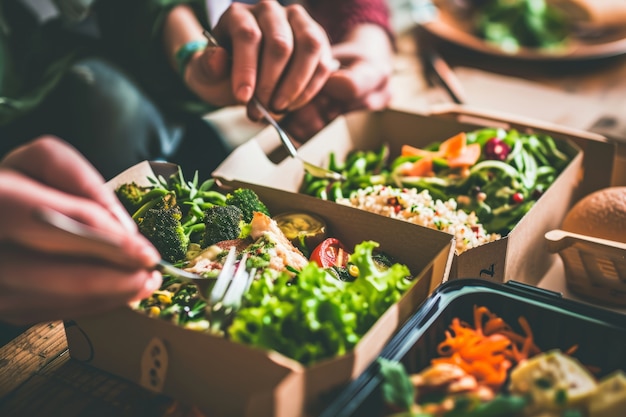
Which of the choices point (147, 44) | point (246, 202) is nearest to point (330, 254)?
point (246, 202)

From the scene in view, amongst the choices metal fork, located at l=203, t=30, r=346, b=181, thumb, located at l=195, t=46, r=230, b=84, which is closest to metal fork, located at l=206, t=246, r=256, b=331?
metal fork, located at l=203, t=30, r=346, b=181

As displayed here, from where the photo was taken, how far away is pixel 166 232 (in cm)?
134

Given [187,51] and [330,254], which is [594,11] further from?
[330,254]

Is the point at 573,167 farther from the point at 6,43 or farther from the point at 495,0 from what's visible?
the point at 6,43

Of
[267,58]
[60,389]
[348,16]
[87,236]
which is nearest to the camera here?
[87,236]

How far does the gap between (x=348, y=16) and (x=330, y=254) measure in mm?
1489

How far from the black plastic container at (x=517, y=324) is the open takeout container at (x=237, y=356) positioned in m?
0.04

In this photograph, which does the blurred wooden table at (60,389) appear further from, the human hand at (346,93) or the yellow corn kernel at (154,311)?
the human hand at (346,93)

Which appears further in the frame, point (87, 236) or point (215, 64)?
point (215, 64)

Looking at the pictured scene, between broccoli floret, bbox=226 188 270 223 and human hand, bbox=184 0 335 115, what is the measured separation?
359 mm

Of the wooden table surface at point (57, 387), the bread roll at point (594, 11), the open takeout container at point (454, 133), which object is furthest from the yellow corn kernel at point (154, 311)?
the bread roll at point (594, 11)

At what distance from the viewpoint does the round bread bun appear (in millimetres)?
1476

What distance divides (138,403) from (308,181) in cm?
88

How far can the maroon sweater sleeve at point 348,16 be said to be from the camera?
2.55 m
